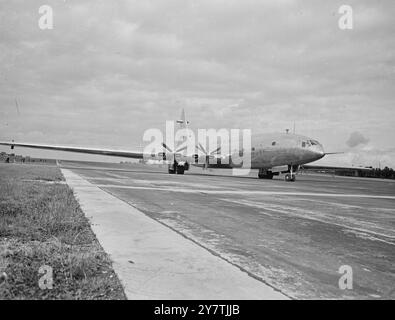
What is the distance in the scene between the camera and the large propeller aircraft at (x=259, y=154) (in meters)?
28.3

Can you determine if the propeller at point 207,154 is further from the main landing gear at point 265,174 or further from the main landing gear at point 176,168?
the main landing gear at point 265,174

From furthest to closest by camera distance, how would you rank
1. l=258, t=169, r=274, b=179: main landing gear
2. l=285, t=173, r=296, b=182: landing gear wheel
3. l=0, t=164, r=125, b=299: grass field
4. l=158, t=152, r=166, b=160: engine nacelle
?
l=158, t=152, r=166, b=160: engine nacelle, l=258, t=169, r=274, b=179: main landing gear, l=285, t=173, r=296, b=182: landing gear wheel, l=0, t=164, r=125, b=299: grass field

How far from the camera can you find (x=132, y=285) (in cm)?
311

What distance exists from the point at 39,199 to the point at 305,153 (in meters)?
23.1

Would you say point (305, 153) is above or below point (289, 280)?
above

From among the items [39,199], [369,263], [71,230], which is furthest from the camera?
[39,199]

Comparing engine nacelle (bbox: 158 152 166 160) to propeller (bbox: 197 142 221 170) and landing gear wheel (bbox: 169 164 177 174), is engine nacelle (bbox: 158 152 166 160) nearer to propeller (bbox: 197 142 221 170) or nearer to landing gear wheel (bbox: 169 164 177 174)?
landing gear wheel (bbox: 169 164 177 174)

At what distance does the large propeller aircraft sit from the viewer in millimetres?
28297

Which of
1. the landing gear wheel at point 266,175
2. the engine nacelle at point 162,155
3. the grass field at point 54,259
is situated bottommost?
the landing gear wheel at point 266,175

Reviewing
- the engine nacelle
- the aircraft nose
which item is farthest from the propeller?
the aircraft nose

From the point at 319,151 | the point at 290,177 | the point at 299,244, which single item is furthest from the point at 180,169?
the point at 299,244

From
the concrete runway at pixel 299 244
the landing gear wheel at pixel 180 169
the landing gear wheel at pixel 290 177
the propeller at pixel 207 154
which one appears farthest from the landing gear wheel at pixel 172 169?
the concrete runway at pixel 299 244
